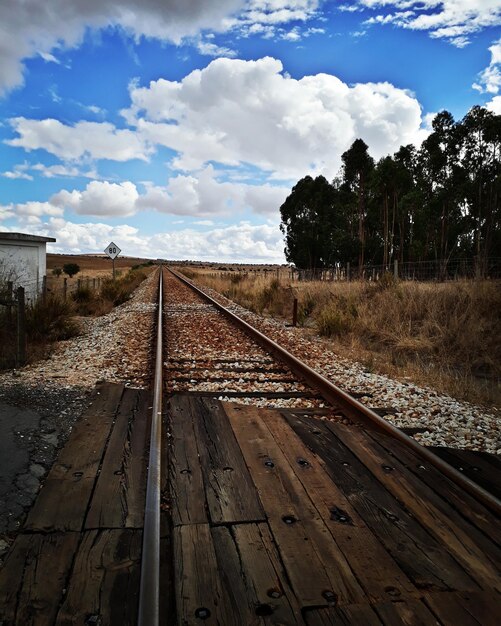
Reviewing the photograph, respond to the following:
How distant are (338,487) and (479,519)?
856 millimetres

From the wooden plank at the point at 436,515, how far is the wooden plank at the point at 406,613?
0.39 m

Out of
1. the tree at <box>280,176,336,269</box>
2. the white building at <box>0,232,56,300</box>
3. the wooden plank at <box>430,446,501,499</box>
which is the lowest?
the wooden plank at <box>430,446,501,499</box>

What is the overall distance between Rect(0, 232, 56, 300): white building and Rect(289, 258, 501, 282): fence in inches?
382

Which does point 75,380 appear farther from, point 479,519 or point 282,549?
point 479,519

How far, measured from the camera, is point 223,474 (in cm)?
321

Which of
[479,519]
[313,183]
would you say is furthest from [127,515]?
[313,183]

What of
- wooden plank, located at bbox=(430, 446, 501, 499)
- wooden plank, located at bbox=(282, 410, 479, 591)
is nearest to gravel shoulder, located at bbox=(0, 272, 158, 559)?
wooden plank, located at bbox=(282, 410, 479, 591)

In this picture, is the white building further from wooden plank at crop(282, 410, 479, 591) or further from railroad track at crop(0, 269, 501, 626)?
wooden plank at crop(282, 410, 479, 591)

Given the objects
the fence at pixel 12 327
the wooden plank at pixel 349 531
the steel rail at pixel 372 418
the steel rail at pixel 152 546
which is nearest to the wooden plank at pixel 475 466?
the steel rail at pixel 372 418

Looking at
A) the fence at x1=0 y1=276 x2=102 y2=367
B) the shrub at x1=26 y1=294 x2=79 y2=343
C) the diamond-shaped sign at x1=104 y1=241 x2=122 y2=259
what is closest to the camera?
the fence at x1=0 y1=276 x2=102 y2=367

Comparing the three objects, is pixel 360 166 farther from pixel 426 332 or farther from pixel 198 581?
pixel 198 581

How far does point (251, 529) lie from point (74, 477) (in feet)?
4.36

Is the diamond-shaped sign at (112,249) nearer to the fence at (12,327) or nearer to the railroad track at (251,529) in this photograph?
the fence at (12,327)

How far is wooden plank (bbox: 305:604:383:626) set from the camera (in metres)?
1.89
